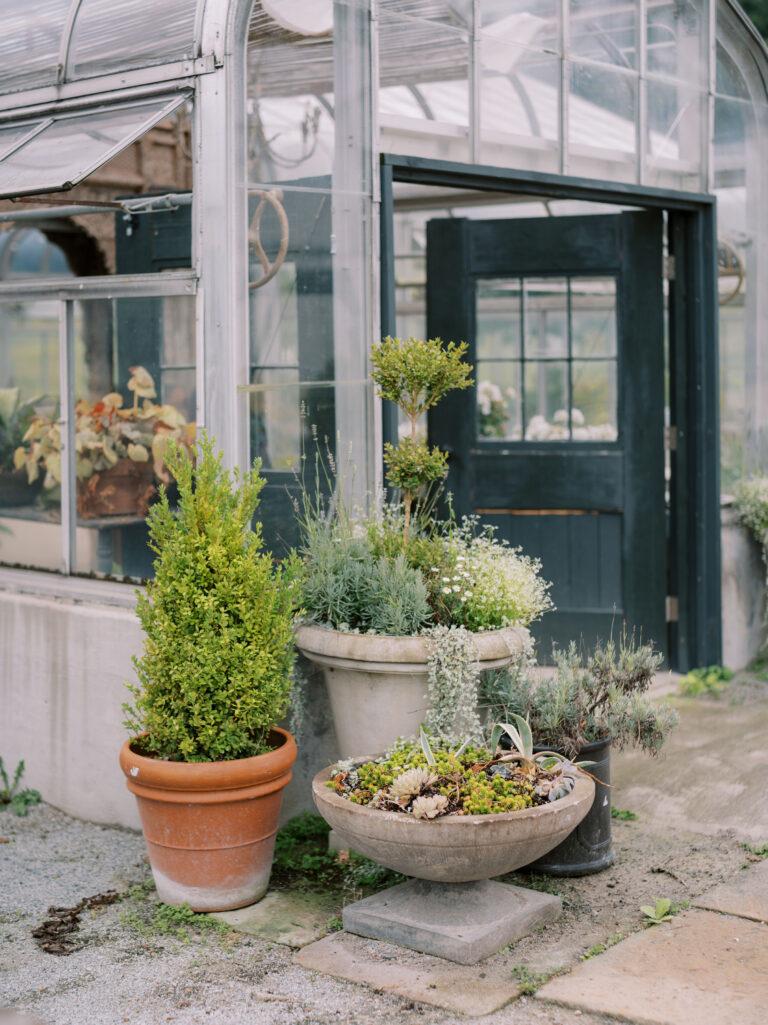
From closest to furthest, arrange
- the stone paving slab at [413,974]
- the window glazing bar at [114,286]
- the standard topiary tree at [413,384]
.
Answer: the stone paving slab at [413,974], the standard topiary tree at [413,384], the window glazing bar at [114,286]

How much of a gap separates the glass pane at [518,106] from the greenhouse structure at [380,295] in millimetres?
15

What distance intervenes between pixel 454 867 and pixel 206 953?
31.7 inches

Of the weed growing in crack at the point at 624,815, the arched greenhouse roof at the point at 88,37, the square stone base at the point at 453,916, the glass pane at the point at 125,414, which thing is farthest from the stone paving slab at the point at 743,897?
the arched greenhouse roof at the point at 88,37

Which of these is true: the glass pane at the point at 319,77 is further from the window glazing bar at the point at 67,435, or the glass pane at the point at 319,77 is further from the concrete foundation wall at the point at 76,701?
the concrete foundation wall at the point at 76,701

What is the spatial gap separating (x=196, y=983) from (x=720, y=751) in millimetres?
2933

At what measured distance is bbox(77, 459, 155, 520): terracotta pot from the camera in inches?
208

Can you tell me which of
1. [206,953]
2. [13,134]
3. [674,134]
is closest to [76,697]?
[206,953]

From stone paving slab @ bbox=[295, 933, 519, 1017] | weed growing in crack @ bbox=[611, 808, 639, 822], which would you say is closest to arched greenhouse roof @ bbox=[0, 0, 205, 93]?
stone paving slab @ bbox=[295, 933, 519, 1017]

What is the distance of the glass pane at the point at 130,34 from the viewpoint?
4965 mm

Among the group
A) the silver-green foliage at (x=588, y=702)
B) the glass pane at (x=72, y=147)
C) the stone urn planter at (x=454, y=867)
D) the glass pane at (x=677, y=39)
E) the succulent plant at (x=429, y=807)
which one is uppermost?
the glass pane at (x=677, y=39)

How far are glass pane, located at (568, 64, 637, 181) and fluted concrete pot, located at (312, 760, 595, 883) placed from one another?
3394 millimetres

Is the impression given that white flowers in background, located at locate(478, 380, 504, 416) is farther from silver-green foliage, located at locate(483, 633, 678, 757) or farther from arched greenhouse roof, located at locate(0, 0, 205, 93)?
arched greenhouse roof, located at locate(0, 0, 205, 93)

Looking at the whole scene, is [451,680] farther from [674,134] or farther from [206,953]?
[674,134]

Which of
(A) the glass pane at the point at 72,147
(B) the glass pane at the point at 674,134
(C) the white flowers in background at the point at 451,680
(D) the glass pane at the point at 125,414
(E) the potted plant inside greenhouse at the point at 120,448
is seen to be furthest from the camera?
(B) the glass pane at the point at 674,134
